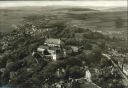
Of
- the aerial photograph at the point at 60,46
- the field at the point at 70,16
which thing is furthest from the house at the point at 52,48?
the field at the point at 70,16

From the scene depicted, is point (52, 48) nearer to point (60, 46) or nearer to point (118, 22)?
point (60, 46)

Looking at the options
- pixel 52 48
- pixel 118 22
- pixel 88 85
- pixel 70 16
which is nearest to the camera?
pixel 88 85

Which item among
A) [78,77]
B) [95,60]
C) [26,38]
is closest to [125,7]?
[95,60]

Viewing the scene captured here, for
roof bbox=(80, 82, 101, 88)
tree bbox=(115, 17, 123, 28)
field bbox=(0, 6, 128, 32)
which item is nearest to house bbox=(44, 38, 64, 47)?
field bbox=(0, 6, 128, 32)

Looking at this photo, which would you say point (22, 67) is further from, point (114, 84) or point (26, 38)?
point (114, 84)

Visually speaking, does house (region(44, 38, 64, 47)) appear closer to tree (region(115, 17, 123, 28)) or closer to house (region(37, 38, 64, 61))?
house (region(37, 38, 64, 61))

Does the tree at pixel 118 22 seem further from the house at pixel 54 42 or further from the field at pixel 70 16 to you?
the house at pixel 54 42

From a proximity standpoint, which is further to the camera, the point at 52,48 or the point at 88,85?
the point at 52,48

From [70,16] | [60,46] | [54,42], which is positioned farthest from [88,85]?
[70,16]
